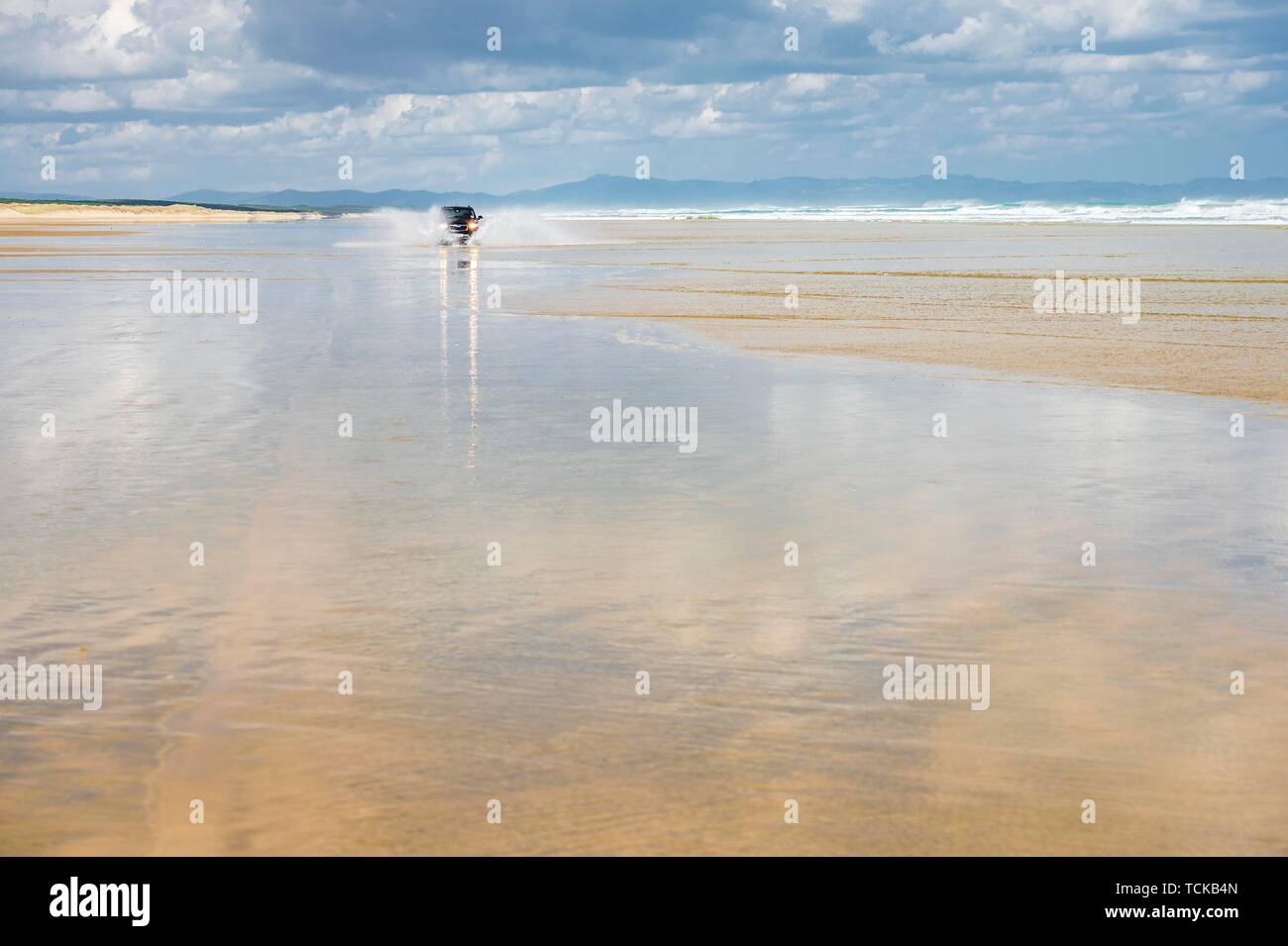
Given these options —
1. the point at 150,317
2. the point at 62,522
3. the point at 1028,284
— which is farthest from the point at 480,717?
the point at 1028,284

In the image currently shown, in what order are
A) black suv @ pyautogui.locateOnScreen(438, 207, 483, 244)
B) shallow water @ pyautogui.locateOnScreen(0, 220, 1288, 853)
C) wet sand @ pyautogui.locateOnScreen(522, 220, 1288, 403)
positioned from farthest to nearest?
black suv @ pyautogui.locateOnScreen(438, 207, 483, 244) → wet sand @ pyautogui.locateOnScreen(522, 220, 1288, 403) → shallow water @ pyautogui.locateOnScreen(0, 220, 1288, 853)

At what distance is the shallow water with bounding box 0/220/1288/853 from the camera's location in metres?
5.40

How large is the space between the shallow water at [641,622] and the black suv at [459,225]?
5960 centimetres

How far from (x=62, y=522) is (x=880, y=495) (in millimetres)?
6427

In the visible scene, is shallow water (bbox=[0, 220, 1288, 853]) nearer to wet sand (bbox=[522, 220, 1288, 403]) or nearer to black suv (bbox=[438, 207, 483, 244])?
wet sand (bbox=[522, 220, 1288, 403])

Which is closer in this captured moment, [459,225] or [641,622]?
[641,622]

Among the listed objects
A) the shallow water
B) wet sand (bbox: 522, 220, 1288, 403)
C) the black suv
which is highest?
the black suv

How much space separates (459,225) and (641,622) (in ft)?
229

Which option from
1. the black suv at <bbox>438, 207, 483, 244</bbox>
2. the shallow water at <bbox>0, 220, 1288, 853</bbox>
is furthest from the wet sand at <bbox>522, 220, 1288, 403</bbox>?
the black suv at <bbox>438, 207, 483, 244</bbox>

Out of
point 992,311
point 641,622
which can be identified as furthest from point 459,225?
point 641,622

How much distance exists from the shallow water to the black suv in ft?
196

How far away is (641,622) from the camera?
783 cm

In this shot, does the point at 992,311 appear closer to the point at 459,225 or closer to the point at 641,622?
the point at 641,622

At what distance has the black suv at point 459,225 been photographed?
7512cm
